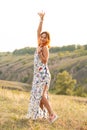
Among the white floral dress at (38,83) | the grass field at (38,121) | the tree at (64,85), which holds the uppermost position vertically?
the white floral dress at (38,83)

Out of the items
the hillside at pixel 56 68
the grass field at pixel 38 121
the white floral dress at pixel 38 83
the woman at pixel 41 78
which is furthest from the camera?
the hillside at pixel 56 68

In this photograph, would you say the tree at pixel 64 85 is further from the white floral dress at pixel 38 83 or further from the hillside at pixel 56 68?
the white floral dress at pixel 38 83

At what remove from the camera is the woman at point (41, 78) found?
415 inches

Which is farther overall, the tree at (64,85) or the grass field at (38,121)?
the tree at (64,85)

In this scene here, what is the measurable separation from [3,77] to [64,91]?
7244cm

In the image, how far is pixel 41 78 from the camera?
34.9ft

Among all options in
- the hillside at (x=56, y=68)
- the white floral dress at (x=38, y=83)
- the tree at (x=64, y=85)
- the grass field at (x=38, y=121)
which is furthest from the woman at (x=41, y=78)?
the hillside at (x=56, y=68)

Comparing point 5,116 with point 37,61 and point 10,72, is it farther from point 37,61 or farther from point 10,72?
point 10,72

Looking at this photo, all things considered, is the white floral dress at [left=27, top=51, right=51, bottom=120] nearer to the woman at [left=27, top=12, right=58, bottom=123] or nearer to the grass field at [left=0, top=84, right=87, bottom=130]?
the woman at [left=27, top=12, right=58, bottom=123]

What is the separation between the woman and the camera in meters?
10.5

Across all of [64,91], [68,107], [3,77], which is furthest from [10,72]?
[68,107]

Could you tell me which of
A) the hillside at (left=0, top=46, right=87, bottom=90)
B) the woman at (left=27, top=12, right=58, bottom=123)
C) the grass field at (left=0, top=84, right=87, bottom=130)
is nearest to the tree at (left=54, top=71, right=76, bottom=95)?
the hillside at (left=0, top=46, right=87, bottom=90)

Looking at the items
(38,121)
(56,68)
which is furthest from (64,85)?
(38,121)

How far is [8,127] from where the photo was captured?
10.2 m
